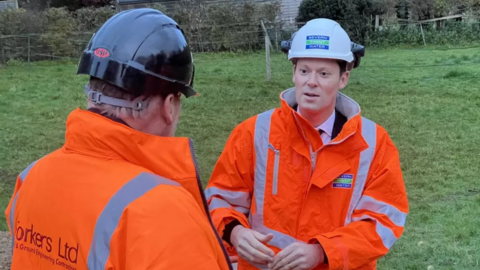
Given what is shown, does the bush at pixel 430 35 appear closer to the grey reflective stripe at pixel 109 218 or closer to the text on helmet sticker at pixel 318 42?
the text on helmet sticker at pixel 318 42

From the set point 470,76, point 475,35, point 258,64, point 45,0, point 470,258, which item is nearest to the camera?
point 470,258

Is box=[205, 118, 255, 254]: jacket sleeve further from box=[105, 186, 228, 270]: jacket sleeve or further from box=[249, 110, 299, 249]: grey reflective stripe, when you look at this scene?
box=[105, 186, 228, 270]: jacket sleeve

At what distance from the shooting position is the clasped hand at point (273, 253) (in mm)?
2410

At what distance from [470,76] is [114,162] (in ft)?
50.3

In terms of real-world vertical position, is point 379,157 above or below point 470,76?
above

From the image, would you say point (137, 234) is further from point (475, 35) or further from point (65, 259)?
point (475, 35)

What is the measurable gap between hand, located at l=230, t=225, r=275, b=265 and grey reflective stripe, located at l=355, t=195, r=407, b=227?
462mm

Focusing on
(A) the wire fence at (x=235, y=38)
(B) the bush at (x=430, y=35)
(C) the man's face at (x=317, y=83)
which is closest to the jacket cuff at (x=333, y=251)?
(C) the man's face at (x=317, y=83)

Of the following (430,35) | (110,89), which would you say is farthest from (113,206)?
(430,35)

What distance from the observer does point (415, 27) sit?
26078 mm

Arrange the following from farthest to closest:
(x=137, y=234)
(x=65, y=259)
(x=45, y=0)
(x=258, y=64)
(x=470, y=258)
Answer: (x=45, y=0), (x=258, y=64), (x=470, y=258), (x=65, y=259), (x=137, y=234)

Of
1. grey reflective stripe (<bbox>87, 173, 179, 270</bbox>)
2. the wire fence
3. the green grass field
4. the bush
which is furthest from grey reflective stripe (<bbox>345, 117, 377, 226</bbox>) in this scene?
the bush

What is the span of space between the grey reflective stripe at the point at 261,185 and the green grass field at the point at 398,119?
3.14 m

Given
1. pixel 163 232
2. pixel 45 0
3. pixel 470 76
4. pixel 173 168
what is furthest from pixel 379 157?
pixel 45 0
